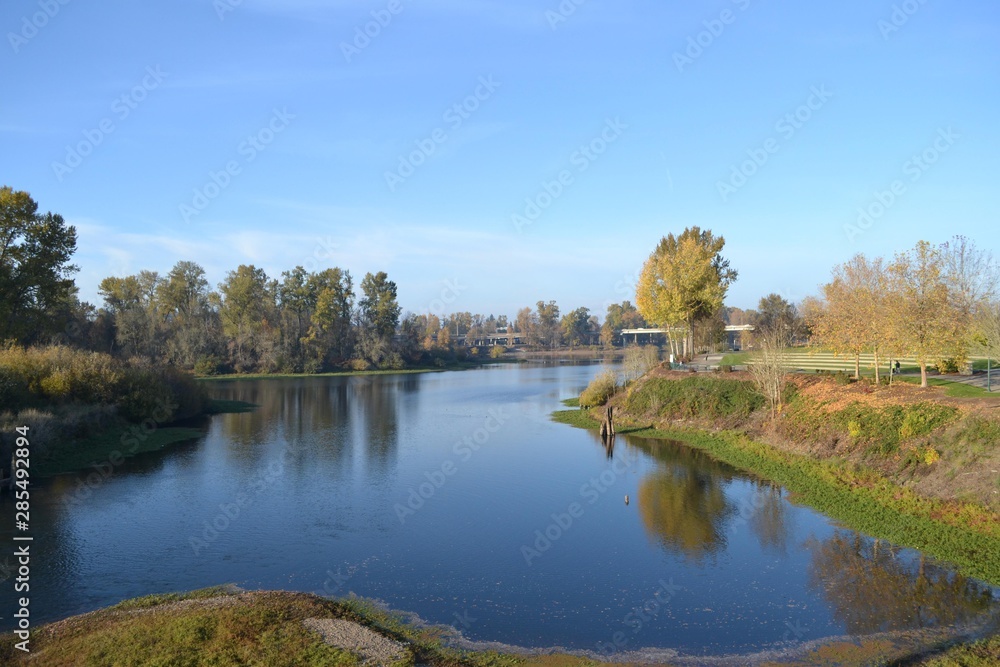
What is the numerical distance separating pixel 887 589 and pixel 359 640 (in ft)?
38.9

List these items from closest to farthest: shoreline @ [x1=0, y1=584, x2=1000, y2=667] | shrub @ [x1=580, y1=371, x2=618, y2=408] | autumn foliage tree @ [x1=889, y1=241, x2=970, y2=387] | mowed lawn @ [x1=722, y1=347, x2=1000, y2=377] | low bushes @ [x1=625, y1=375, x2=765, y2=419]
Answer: shoreline @ [x1=0, y1=584, x2=1000, y2=667]
autumn foliage tree @ [x1=889, y1=241, x2=970, y2=387]
low bushes @ [x1=625, y1=375, x2=765, y2=419]
mowed lawn @ [x1=722, y1=347, x2=1000, y2=377]
shrub @ [x1=580, y1=371, x2=618, y2=408]

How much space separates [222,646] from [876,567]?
15.1 m

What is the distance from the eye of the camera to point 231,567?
16.7 meters

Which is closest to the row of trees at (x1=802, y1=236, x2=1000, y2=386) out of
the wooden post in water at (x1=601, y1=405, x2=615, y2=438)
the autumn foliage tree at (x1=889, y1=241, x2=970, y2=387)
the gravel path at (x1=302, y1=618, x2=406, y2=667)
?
the autumn foliage tree at (x1=889, y1=241, x2=970, y2=387)

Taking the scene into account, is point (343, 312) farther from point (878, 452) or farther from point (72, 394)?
point (878, 452)

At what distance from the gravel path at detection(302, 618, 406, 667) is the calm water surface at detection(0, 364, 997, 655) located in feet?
6.51

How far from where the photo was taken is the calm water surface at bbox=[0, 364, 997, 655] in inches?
543

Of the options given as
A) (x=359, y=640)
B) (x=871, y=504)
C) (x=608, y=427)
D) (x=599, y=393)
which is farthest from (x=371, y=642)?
(x=599, y=393)

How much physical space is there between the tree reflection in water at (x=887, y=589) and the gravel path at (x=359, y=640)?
9105mm

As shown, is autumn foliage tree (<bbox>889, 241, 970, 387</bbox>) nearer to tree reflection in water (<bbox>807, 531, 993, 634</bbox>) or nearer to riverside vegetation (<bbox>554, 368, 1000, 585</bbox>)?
riverside vegetation (<bbox>554, 368, 1000, 585</bbox>)

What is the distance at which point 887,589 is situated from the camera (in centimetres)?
1476

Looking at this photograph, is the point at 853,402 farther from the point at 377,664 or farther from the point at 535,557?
the point at 377,664

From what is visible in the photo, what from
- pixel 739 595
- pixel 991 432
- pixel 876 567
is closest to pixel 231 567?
pixel 739 595

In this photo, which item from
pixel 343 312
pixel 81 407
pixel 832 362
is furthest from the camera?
pixel 343 312
